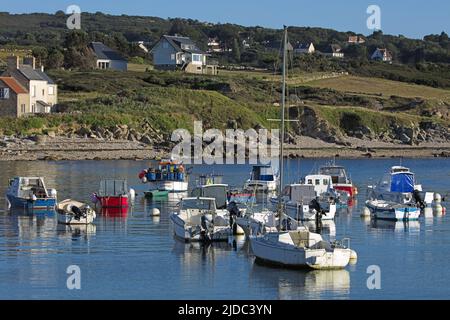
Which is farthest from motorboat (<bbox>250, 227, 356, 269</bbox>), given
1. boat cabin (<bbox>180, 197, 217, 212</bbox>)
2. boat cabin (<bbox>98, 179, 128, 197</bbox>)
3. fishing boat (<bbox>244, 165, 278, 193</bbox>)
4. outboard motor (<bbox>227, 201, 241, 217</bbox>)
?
fishing boat (<bbox>244, 165, 278, 193</bbox>)

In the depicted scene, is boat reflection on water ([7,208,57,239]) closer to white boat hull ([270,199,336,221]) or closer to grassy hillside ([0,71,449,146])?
white boat hull ([270,199,336,221])

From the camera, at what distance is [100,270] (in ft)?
123

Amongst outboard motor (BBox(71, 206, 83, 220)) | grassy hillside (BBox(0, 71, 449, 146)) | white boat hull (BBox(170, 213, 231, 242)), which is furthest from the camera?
grassy hillside (BBox(0, 71, 449, 146))

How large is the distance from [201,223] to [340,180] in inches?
913

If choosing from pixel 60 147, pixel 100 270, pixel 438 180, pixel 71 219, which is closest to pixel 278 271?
pixel 100 270

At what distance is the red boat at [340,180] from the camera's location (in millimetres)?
62875

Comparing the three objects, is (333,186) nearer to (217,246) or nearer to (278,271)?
(217,246)

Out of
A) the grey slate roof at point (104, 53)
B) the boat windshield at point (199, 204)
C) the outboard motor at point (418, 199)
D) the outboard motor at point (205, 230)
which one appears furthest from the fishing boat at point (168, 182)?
the grey slate roof at point (104, 53)

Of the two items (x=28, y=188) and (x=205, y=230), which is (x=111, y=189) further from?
(x=205, y=230)

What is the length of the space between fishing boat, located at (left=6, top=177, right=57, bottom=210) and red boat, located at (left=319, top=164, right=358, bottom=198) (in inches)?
633

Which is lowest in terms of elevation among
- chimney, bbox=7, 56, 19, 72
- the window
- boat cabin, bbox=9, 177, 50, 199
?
boat cabin, bbox=9, 177, 50, 199

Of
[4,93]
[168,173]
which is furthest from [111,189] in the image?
[4,93]

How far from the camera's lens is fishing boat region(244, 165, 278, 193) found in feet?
220

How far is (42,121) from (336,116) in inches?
1428
